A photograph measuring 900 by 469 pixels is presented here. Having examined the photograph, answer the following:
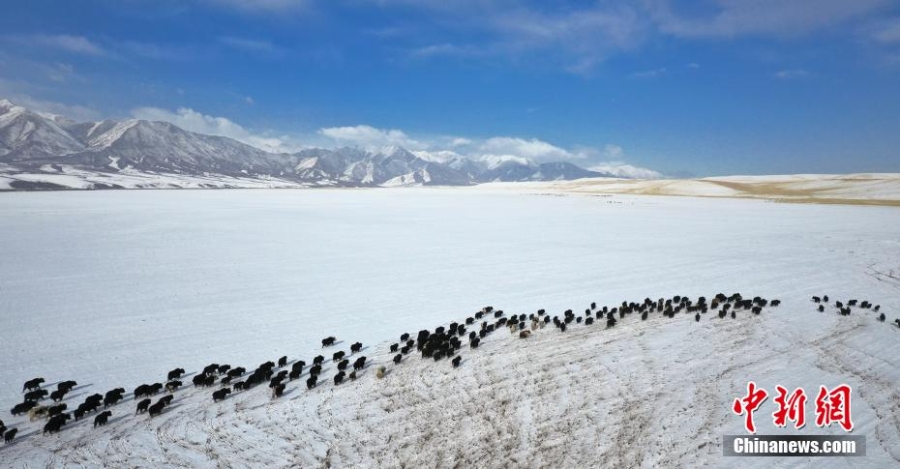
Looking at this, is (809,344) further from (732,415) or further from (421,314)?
(421,314)

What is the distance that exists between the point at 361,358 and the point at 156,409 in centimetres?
502

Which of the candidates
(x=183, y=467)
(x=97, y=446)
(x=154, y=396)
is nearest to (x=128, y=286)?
(x=154, y=396)

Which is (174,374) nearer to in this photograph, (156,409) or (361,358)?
(156,409)

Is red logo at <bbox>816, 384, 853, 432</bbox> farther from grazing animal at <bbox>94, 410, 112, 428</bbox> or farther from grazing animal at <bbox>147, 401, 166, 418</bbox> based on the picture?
grazing animal at <bbox>94, 410, 112, 428</bbox>

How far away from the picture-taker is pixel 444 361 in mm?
13109

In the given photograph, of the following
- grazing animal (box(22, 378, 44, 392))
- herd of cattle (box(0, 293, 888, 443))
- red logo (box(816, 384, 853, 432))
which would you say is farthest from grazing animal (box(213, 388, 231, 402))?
red logo (box(816, 384, 853, 432))

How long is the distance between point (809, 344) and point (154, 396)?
60.7 ft

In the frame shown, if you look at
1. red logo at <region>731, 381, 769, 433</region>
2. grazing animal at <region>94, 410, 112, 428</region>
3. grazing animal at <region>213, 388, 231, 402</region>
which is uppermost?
red logo at <region>731, 381, 769, 433</region>

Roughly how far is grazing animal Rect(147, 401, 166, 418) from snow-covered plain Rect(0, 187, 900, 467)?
0.25 meters

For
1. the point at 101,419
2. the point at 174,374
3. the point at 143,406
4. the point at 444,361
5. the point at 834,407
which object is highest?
the point at 834,407

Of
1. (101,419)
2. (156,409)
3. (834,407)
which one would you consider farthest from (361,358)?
(834,407)

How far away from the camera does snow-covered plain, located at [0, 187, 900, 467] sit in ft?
29.4

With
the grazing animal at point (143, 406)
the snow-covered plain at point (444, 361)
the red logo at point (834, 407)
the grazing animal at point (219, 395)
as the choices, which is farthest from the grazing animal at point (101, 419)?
the red logo at point (834, 407)

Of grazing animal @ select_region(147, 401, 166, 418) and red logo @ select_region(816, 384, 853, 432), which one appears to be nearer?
red logo @ select_region(816, 384, 853, 432)
